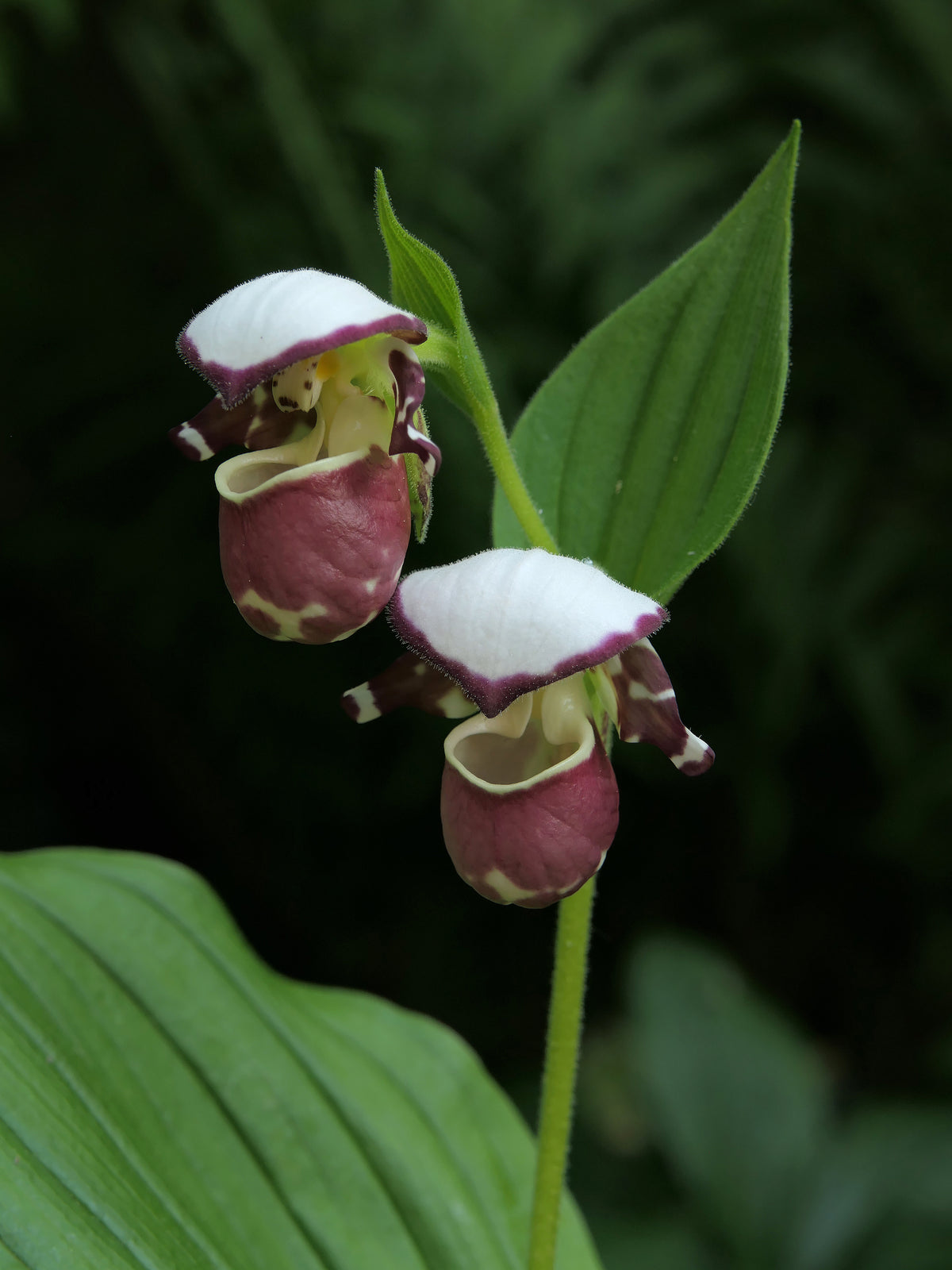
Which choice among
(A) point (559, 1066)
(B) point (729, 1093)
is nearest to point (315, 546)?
(A) point (559, 1066)

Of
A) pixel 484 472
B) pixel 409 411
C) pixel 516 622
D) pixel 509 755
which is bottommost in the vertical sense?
pixel 484 472

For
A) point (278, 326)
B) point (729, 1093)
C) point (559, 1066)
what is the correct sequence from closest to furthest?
point (278, 326)
point (559, 1066)
point (729, 1093)

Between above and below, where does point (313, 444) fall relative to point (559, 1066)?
above

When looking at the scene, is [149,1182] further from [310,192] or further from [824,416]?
[824,416]

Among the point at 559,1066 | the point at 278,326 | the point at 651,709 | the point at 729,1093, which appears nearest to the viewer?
the point at 278,326

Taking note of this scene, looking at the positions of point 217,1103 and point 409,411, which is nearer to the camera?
point 409,411

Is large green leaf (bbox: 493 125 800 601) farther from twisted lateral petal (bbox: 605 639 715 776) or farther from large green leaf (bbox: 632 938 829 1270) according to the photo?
large green leaf (bbox: 632 938 829 1270)

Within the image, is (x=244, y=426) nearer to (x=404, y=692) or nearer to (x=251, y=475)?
(x=251, y=475)

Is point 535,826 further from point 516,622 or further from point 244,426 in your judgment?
point 244,426
